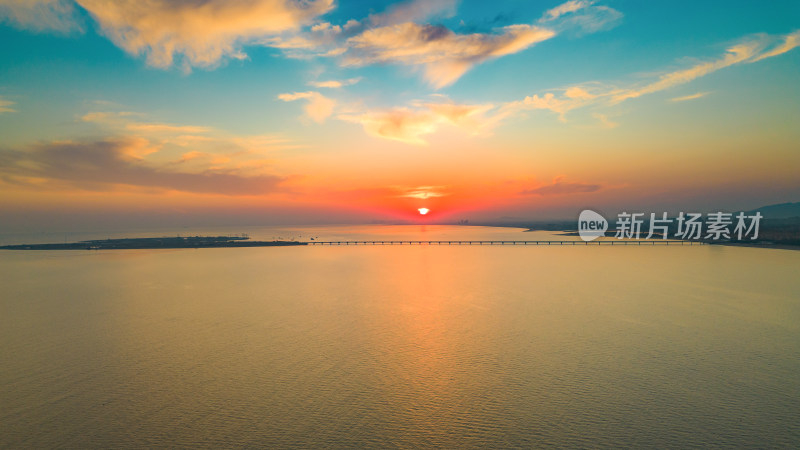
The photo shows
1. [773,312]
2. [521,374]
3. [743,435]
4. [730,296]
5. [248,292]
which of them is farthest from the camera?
[248,292]

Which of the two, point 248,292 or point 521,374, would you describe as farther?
point 248,292

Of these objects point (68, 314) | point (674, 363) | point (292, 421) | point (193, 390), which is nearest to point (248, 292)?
point (68, 314)

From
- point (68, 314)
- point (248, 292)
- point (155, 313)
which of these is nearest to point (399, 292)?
point (248, 292)

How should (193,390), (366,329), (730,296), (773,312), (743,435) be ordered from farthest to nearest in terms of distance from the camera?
(730,296) → (773,312) → (366,329) → (193,390) → (743,435)

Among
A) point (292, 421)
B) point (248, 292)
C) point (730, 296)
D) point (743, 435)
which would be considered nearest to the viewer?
point (743, 435)

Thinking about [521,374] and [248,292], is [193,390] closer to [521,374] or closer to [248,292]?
[521,374]

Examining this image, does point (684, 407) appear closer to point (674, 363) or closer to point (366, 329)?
point (674, 363)
